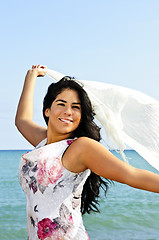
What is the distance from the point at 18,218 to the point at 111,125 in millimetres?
8039

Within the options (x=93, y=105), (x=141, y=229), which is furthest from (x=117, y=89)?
(x=141, y=229)

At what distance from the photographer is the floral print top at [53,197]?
73.2 inches

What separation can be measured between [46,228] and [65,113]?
2.08ft

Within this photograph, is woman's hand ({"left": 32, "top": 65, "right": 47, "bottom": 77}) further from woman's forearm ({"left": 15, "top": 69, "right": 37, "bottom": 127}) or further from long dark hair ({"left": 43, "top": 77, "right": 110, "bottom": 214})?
long dark hair ({"left": 43, "top": 77, "right": 110, "bottom": 214})

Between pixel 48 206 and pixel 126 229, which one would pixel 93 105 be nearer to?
pixel 48 206

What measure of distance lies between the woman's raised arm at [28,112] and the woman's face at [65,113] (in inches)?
17.2

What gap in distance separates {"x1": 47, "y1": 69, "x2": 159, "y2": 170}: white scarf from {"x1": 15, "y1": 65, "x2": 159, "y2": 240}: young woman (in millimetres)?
114

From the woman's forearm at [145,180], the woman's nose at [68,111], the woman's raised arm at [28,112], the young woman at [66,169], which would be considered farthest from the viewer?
the woman's raised arm at [28,112]

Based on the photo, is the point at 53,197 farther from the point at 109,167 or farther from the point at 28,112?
the point at 28,112

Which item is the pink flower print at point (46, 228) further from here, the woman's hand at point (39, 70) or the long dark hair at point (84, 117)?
the woman's hand at point (39, 70)

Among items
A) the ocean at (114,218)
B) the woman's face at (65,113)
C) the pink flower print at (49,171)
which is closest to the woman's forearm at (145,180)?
the pink flower print at (49,171)

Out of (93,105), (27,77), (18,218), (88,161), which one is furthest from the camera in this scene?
(18,218)

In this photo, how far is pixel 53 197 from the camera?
73.3 inches

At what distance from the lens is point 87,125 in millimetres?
2115
